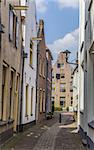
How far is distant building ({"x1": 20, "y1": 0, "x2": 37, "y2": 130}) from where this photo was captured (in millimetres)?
18562

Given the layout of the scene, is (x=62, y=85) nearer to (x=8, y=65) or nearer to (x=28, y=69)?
(x=28, y=69)

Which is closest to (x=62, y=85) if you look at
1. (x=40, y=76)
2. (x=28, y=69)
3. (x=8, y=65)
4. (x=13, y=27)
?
(x=40, y=76)

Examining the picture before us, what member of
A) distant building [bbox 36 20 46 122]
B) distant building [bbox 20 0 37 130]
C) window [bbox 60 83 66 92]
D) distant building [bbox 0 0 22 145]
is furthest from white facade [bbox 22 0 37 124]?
window [bbox 60 83 66 92]

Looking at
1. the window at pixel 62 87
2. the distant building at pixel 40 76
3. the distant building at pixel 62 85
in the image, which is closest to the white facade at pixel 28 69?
the distant building at pixel 40 76

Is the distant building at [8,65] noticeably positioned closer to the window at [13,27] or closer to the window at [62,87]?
the window at [13,27]

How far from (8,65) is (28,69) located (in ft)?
23.2

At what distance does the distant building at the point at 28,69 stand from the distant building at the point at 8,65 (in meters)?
1.72

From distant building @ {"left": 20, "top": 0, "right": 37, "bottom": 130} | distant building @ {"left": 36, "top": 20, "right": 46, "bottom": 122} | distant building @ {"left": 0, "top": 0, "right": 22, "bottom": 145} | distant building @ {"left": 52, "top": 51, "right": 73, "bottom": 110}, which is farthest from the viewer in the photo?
distant building @ {"left": 52, "top": 51, "right": 73, "bottom": 110}

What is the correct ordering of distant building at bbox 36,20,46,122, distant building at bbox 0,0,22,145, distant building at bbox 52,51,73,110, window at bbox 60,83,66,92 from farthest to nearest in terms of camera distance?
window at bbox 60,83,66,92 → distant building at bbox 52,51,73,110 → distant building at bbox 36,20,46,122 → distant building at bbox 0,0,22,145

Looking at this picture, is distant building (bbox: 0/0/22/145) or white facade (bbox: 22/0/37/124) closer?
distant building (bbox: 0/0/22/145)

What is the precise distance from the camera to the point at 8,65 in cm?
1366

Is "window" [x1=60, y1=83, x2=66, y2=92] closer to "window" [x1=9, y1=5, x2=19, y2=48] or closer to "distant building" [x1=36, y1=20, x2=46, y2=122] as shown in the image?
"distant building" [x1=36, y1=20, x2=46, y2=122]

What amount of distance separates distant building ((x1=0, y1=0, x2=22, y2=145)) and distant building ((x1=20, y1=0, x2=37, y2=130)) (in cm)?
172

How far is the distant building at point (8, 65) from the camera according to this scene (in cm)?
1249
